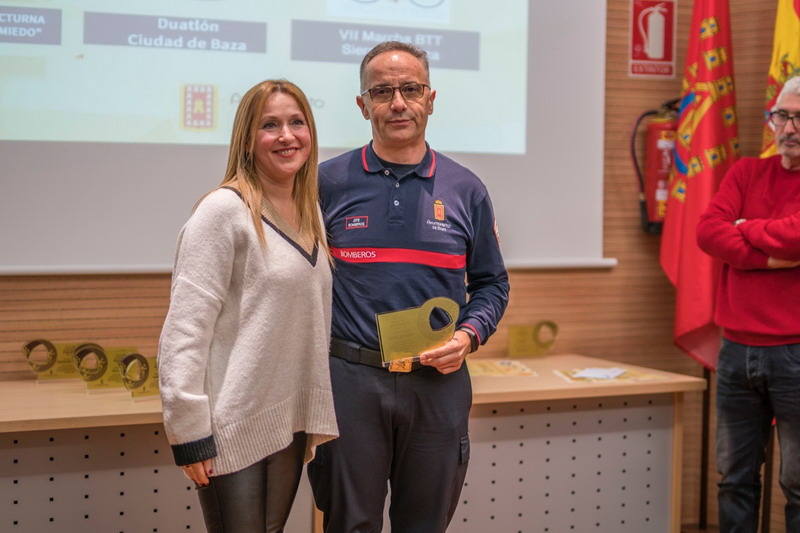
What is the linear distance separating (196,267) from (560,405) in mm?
1646

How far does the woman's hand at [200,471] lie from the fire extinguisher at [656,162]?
2316 mm

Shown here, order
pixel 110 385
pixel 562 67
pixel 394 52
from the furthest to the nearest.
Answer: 1. pixel 562 67
2. pixel 110 385
3. pixel 394 52

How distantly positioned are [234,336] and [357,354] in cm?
30

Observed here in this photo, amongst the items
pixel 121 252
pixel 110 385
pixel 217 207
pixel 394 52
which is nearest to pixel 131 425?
pixel 110 385

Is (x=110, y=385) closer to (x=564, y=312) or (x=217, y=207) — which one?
(x=217, y=207)

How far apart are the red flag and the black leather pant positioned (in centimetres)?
205

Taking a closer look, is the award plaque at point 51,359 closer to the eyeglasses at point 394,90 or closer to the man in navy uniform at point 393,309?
the man in navy uniform at point 393,309

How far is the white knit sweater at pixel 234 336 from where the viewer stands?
4.67 ft

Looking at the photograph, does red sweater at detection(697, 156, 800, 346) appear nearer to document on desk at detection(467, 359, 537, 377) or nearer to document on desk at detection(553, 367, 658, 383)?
document on desk at detection(553, 367, 658, 383)

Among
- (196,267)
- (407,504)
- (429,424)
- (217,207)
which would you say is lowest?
(407,504)

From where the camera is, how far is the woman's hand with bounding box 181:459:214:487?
1.44 meters

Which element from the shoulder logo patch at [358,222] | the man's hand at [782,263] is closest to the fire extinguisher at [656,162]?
the man's hand at [782,263]

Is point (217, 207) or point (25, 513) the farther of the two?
point (25, 513)

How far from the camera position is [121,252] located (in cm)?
273
